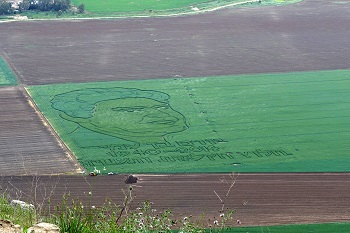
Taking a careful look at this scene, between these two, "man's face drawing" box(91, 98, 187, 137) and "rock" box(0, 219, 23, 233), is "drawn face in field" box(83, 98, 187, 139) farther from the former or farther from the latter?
"rock" box(0, 219, 23, 233)

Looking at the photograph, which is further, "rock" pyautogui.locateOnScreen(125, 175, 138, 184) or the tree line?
the tree line

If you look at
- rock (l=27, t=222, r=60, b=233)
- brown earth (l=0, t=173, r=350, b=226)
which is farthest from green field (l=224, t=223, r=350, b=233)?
rock (l=27, t=222, r=60, b=233)

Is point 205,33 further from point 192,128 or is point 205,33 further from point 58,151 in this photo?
point 58,151

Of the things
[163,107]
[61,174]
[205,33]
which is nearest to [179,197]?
[61,174]

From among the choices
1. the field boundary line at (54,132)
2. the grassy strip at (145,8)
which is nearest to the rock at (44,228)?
the field boundary line at (54,132)

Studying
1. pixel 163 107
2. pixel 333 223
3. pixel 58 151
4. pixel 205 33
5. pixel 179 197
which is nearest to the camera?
pixel 333 223

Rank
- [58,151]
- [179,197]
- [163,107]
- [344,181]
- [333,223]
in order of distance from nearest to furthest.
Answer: [333,223], [179,197], [344,181], [58,151], [163,107]

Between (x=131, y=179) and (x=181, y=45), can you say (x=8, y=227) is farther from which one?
(x=181, y=45)
